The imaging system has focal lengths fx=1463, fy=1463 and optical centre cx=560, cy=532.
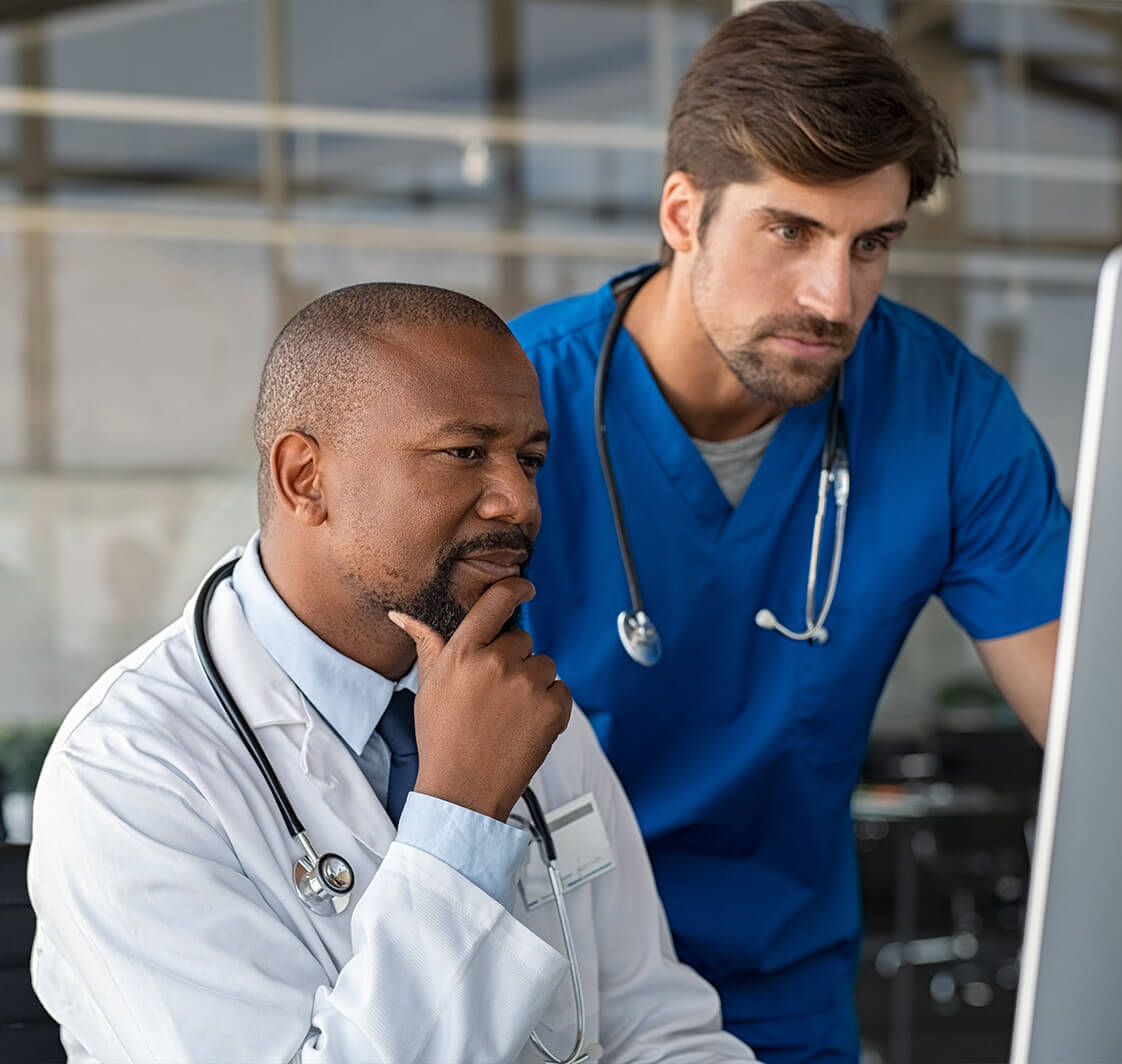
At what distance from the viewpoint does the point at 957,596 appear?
162 cm

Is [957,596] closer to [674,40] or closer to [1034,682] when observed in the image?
[1034,682]

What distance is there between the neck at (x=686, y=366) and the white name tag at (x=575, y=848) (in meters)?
0.50

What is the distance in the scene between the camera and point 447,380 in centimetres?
115

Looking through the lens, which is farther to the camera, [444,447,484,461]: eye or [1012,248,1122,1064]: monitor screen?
[444,447,484,461]: eye

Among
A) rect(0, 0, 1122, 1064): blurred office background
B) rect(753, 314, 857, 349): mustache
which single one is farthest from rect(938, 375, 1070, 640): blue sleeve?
rect(0, 0, 1122, 1064): blurred office background

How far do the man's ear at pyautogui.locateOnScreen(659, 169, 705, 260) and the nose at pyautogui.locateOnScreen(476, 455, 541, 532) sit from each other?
46 centimetres

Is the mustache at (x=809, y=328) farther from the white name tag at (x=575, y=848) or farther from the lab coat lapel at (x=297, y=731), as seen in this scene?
the lab coat lapel at (x=297, y=731)

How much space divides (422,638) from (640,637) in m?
0.37

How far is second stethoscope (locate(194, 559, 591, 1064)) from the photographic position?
1046 millimetres

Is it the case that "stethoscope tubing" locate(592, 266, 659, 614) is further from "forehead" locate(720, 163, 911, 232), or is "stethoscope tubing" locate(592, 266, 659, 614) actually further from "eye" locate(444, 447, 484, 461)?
"eye" locate(444, 447, 484, 461)

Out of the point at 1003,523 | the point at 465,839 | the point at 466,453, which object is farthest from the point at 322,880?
the point at 1003,523

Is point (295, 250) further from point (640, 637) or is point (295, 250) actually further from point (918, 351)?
point (640, 637)

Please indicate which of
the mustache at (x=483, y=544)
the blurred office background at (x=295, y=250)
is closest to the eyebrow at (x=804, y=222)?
the mustache at (x=483, y=544)

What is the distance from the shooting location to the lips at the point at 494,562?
3.79ft
